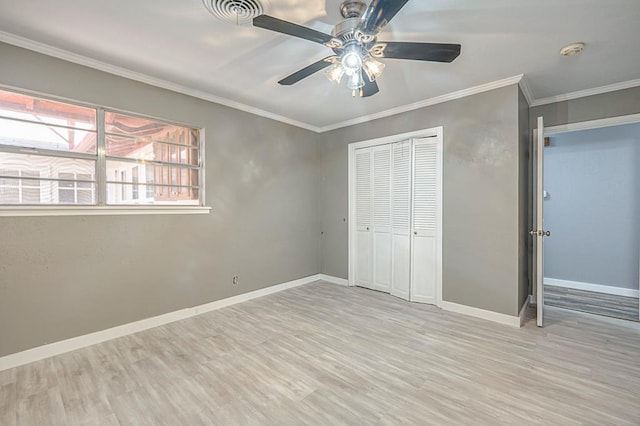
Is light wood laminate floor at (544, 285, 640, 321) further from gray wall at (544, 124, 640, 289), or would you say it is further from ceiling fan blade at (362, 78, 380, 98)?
ceiling fan blade at (362, 78, 380, 98)

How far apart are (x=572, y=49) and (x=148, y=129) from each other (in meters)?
4.09

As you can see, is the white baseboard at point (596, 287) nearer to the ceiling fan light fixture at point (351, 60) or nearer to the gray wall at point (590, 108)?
the gray wall at point (590, 108)

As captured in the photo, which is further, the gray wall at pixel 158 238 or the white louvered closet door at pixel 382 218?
the white louvered closet door at pixel 382 218

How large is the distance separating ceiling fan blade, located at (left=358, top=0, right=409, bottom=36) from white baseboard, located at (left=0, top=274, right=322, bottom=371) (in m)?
3.28

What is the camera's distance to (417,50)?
6.07ft

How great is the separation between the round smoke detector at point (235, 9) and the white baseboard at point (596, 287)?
18.0ft

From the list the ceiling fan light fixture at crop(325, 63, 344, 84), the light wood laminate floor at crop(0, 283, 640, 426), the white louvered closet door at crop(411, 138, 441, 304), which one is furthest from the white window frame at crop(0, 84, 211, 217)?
the white louvered closet door at crop(411, 138, 441, 304)

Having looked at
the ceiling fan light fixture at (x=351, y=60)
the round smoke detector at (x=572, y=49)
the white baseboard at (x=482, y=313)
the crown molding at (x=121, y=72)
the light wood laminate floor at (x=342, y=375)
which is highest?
the crown molding at (x=121, y=72)

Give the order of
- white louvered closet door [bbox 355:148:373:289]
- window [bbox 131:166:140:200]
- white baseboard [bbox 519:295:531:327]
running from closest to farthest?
1. window [bbox 131:166:140:200]
2. white baseboard [bbox 519:295:531:327]
3. white louvered closet door [bbox 355:148:373:289]

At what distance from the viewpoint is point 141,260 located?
2941mm

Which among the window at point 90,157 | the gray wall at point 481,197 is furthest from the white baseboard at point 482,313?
the window at point 90,157

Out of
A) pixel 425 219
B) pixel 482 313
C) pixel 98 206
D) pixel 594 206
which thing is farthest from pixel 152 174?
pixel 594 206

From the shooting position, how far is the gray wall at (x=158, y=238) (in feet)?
7.68

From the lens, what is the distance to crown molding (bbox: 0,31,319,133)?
7.48ft
